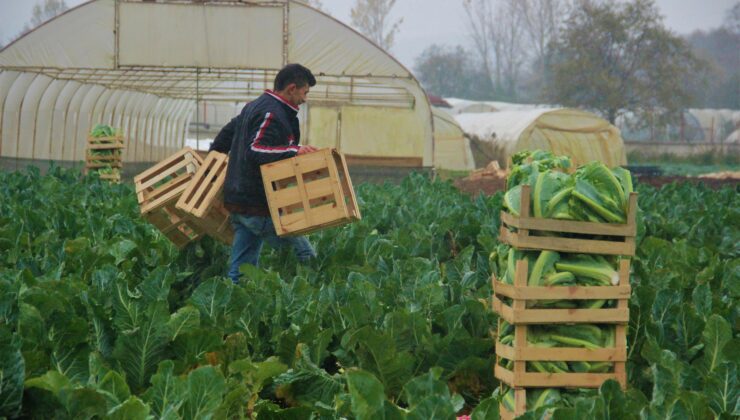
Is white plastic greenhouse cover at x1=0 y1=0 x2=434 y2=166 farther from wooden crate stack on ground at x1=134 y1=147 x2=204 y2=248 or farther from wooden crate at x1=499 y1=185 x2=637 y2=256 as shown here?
wooden crate at x1=499 y1=185 x2=637 y2=256

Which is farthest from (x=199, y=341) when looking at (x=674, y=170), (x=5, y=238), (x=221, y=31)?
(x=674, y=170)

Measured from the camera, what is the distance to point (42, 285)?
16.9 ft

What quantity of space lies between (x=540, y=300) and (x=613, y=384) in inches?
18.5

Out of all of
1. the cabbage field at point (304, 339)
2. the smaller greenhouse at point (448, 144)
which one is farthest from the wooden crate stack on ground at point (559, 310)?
the smaller greenhouse at point (448, 144)

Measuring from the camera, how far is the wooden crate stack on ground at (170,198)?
23.4ft

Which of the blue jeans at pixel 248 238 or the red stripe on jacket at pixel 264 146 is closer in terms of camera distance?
the red stripe on jacket at pixel 264 146

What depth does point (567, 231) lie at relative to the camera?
3949 mm

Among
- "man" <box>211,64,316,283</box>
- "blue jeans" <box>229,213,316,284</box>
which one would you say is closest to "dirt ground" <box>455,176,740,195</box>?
"blue jeans" <box>229,213,316,284</box>

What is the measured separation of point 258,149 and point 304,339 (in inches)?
82.0

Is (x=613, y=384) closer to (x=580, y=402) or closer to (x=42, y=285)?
(x=580, y=402)

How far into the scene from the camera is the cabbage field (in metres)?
3.41

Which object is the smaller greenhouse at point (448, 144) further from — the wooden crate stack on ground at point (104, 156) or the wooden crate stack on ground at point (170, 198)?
the wooden crate stack on ground at point (170, 198)

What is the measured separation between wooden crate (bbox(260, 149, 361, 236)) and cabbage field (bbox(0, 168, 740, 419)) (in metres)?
0.46

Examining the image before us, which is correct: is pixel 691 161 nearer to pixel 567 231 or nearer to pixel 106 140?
pixel 106 140
